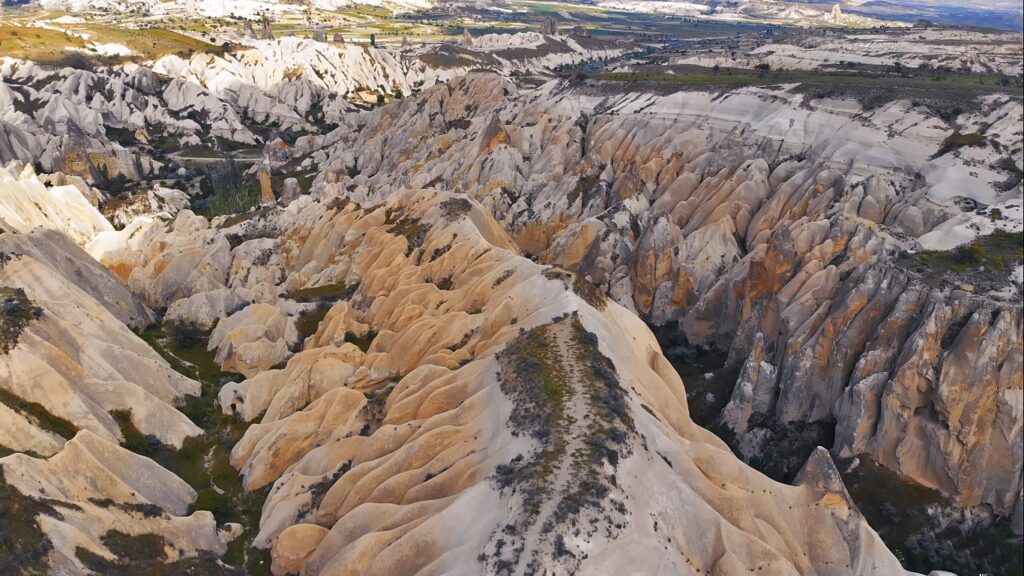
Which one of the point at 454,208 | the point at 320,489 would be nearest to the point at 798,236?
the point at 454,208

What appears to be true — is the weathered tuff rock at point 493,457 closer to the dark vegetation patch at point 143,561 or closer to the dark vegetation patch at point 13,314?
the dark vegetation patch at point 143,561

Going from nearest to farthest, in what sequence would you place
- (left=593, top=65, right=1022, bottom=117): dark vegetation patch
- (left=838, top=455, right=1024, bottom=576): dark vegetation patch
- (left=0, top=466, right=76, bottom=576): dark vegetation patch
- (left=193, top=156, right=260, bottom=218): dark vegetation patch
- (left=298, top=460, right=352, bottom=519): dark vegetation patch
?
1. (left=0, top=466, right=76, bottom=576): dark vegetation patch
2. (left=298, top=460, right=352, bottom=519): dark vegetation patch
3. (left=838, top=455, right=1024, bottom=576): dark vegetation patch
4. (left=593, top=65, right=1022, bottom=117): dark vegetation patch
5. (left=193, top=156, right=260, bottom=218): dark vegetation patch

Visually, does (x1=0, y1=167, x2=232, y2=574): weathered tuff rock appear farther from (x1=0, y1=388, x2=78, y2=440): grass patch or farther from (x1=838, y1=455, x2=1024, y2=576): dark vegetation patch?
(x1=838, y1=455, x2=1024, y2=576): dark vegetation patch

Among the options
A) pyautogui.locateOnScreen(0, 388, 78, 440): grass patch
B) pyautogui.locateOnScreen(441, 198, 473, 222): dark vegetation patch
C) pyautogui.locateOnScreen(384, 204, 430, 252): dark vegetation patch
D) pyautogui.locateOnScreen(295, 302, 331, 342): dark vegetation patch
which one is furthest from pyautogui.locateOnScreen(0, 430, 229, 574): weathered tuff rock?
pyautogui.locateOnScreen(441, 198, 473, 222): dark vegetation patch

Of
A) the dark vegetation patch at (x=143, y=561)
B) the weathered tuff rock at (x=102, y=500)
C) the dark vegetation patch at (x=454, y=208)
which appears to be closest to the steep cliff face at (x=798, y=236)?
the dark vegetation patch at (x=454, y=208)

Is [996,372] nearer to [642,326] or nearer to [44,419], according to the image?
[642,326]

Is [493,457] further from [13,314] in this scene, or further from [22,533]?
[13,314]
